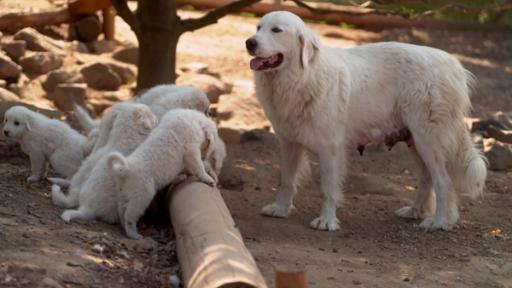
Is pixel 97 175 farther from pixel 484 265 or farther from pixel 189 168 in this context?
pixel 484 265

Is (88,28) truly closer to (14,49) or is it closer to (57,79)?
(14,49)

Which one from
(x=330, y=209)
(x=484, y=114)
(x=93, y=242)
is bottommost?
(x=484, y=114)

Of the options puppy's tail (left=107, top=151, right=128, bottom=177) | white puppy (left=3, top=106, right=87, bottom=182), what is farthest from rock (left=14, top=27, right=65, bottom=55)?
puppy's tail (left=107, top=151, right=128, bottom=177)

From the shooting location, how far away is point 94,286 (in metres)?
5.64

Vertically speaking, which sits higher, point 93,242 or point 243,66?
point 93,242

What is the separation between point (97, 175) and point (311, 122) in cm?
213

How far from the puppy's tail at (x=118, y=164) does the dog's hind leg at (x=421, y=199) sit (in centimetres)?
324

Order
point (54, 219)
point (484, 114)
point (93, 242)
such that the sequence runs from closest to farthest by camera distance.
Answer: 1. point (93, 242)
2. point (54, 219)
3. point (484, 114)

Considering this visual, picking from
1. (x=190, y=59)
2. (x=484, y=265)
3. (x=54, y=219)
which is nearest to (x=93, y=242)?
(x=54, y=219)

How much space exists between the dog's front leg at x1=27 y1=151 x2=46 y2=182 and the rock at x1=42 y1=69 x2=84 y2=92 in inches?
179

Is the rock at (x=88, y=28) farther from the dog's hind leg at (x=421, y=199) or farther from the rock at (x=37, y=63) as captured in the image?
the dog's hind leg at (x=421, y=199)

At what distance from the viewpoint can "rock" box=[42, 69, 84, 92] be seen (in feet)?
42.5

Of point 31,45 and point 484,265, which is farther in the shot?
point 31,45

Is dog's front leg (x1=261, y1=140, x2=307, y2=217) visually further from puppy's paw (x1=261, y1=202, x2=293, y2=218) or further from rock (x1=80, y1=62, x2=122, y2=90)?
rock (x1=80, y1=62, x2=122, y2=90)
